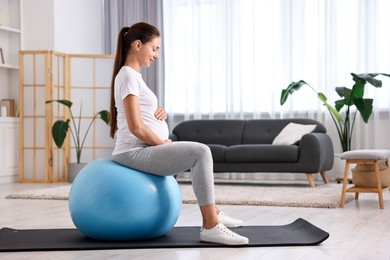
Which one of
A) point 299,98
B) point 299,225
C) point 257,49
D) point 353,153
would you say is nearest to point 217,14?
point 257,49

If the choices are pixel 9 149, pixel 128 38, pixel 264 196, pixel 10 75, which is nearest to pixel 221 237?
pixel 128 38

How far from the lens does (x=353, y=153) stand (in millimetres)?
5109

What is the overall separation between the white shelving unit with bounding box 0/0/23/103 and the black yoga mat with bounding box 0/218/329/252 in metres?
4.77

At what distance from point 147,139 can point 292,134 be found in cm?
410

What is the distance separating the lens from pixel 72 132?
8531 mm

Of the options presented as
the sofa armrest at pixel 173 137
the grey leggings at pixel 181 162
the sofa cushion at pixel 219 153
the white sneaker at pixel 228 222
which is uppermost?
the grey leggings at pixel 181 162

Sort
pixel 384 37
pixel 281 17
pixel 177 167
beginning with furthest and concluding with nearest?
pixel 281 17, pixel 384 37, pixel 177 167

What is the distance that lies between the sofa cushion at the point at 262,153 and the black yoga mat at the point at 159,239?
304 centimetres

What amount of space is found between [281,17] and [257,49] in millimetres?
471

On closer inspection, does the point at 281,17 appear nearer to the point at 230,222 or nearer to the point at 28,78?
the point at 28,78

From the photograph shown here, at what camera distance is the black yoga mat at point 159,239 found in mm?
3385

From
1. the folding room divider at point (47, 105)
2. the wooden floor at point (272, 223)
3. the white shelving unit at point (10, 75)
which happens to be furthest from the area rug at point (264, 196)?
the white shelving unit at point (10, 75)

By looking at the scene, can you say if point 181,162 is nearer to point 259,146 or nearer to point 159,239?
point 159,239

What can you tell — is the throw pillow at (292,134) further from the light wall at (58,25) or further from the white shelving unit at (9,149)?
the white shelving unit at (9,149)
